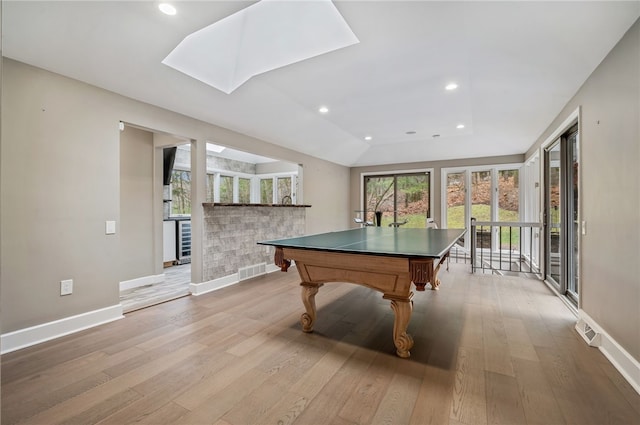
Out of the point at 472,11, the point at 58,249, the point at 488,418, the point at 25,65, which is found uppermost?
the point at 472,11

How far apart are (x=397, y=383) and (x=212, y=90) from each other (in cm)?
339

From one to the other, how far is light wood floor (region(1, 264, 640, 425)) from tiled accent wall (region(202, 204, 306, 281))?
3.38 feet

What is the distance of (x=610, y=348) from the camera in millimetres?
2238

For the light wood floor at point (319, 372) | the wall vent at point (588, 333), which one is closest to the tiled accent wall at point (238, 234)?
the light wood floor at point (319, 372)

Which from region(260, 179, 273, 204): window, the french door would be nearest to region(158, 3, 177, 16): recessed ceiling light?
the french door

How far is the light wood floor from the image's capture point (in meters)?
1.68

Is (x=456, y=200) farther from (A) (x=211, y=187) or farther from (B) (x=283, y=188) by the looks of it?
(A) (x=211, y=187)

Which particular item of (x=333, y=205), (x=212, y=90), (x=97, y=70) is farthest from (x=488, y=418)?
(x=333, y=205)

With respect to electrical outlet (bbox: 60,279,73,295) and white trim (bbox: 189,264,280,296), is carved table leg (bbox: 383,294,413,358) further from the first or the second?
electrical outlet (bbox: 60,279,73,295)

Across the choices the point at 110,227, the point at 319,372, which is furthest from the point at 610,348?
the point at 110,227

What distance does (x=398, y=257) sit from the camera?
208 centimetres

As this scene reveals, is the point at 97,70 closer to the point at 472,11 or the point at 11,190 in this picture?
the point at 11,190

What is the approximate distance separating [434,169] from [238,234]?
4930mm

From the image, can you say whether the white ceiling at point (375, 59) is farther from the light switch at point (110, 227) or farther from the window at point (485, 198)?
the window at point (485, 198)
